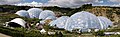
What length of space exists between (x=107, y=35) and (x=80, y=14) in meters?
19.2

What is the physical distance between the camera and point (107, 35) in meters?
66.4

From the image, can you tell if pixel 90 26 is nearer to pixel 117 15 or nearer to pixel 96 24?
pixel 96 24

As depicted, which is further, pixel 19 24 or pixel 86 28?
pixel 19 24

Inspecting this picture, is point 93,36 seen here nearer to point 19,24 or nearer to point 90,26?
point 90,26

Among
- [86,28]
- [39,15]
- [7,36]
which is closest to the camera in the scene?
[7,36]

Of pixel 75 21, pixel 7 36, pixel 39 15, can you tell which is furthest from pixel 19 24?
pixel 39 15

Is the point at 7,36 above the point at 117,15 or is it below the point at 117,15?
above

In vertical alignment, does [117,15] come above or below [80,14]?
below

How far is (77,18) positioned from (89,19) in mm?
3271

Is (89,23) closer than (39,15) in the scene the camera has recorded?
Yes

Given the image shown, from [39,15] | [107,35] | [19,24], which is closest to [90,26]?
[107,35]

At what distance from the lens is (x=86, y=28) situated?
256 ft

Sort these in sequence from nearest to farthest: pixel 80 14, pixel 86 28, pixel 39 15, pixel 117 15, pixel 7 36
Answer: pixel 7 36, pixel 86 28, pixel 80 14, pixel 117 15, pixel 39 15

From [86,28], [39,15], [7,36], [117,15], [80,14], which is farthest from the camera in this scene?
[39,15]
